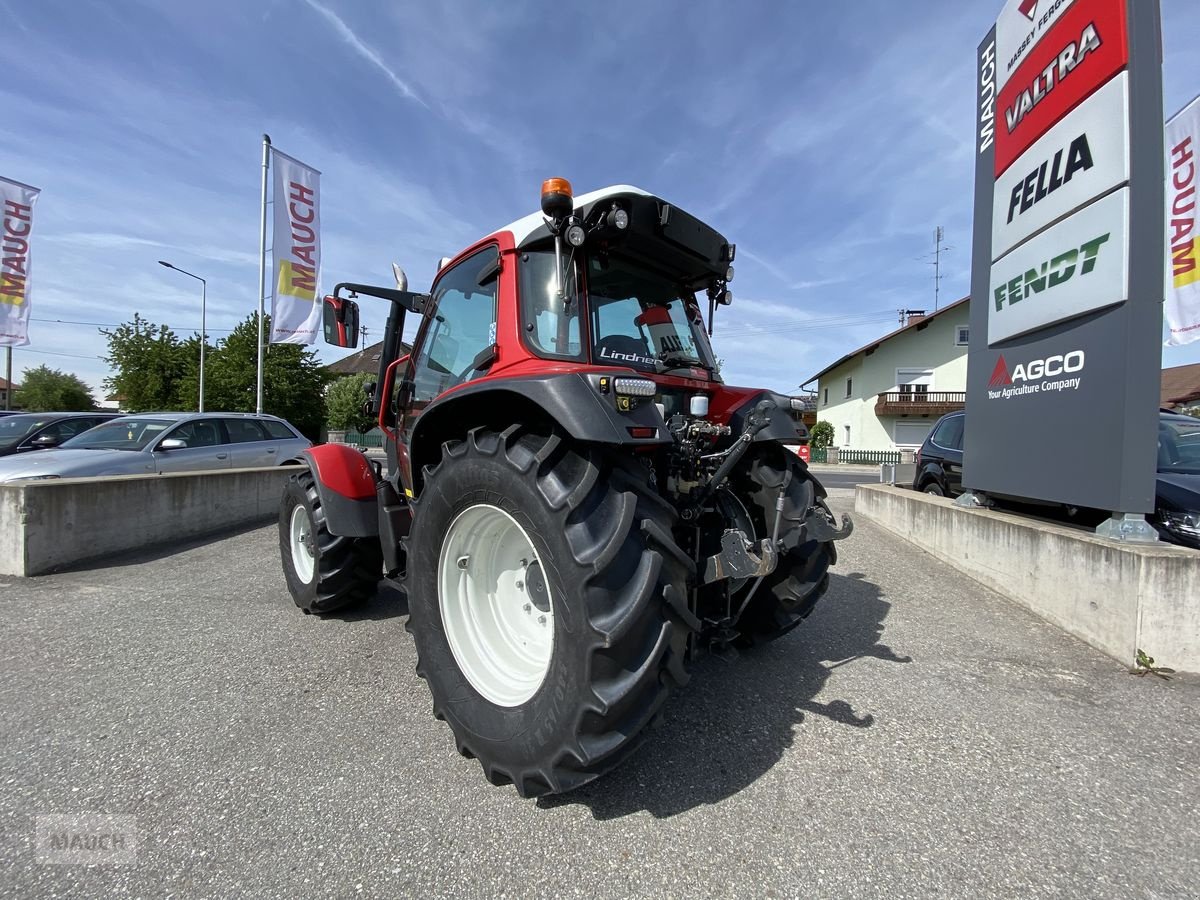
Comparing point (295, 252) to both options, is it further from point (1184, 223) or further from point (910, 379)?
point (910, 379)

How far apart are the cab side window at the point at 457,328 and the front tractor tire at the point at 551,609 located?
0.75 meters

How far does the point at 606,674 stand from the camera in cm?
174

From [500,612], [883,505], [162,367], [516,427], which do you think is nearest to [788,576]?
[500,612]

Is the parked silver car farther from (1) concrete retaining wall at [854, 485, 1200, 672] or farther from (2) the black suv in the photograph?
(2) the black suv

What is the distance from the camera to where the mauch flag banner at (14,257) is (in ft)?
43.7

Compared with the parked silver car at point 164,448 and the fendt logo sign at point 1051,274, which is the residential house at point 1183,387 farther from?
the parked silver car at point 164,448

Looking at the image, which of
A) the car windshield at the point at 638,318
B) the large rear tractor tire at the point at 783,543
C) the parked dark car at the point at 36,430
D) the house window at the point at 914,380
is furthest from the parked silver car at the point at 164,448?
the house window at the point at 914,380

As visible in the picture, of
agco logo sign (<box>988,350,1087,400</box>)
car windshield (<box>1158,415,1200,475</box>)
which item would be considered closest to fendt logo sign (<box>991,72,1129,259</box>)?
agco logo sign (<box>988,350,1087,400</box>)

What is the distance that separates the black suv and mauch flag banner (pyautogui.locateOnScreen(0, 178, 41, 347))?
768 inches

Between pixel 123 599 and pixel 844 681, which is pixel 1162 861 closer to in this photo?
pixel 844 681

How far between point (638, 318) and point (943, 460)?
20.7ft

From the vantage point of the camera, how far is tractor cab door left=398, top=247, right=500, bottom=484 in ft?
9.03

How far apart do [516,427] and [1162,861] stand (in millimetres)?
2478

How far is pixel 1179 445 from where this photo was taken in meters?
4.79
